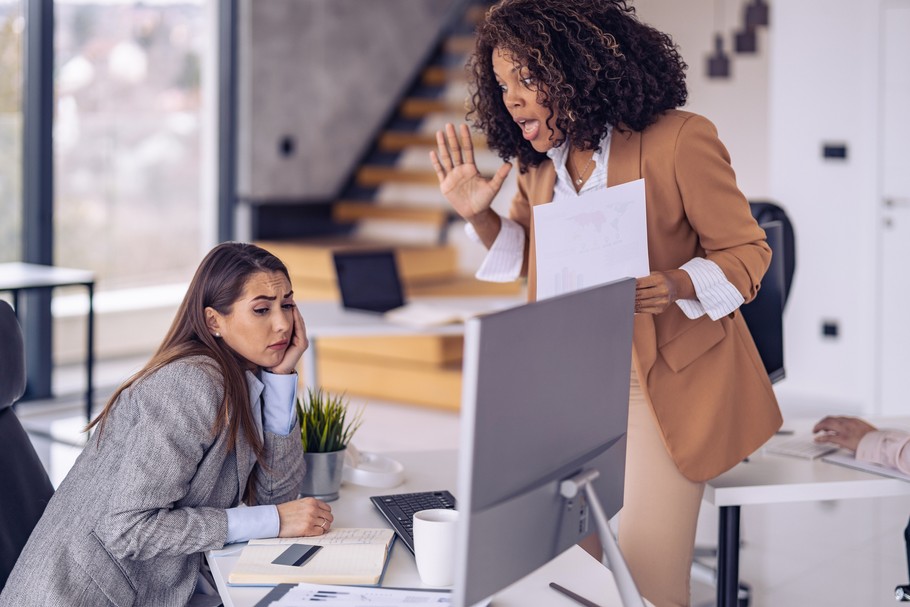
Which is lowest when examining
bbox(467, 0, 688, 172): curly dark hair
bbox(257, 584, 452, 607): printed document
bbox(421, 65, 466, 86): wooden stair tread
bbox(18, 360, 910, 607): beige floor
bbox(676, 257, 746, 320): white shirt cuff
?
bbox(18, 360, 910, 607): beige floor

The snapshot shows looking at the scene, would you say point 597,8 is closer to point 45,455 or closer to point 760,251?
point 760,251

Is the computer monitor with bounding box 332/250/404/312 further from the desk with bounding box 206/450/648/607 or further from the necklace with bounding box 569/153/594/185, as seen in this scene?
the desk with bounding box 206/450/648/607

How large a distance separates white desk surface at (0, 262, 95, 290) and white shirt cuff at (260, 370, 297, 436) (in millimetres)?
2926

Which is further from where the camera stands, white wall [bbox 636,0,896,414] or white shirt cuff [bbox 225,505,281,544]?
white wall [bbox 636,0,896,414]

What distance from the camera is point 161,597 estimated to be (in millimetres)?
1639

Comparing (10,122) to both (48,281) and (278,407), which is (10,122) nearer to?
(48,281)

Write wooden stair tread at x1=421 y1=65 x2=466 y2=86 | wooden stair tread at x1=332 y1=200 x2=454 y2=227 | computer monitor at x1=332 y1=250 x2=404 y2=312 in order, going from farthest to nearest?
wooden stair tread at x1=421 y1=65 x2=466 y2=86 < wooden stair tread at x1=332 y1=200 x2=454 y2=227 < computer monitor at x1=332 y1=250 x2=404 y2=312

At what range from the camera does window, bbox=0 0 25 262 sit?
520 centimetres

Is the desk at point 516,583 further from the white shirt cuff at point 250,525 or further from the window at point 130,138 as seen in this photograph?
the window at point 130,138

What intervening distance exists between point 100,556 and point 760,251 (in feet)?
3.86

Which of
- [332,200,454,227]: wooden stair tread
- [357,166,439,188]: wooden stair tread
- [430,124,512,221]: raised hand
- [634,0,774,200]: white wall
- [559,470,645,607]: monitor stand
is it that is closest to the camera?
[559,470,645,607]: monitor stand

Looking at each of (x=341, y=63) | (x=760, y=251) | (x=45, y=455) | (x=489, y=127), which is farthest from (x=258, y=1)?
(x=760, y=251)

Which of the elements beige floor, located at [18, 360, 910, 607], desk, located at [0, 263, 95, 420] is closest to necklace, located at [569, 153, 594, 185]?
beige floor, located at [18, 360, 910, 607]

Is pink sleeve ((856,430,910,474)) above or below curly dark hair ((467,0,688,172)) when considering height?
below
